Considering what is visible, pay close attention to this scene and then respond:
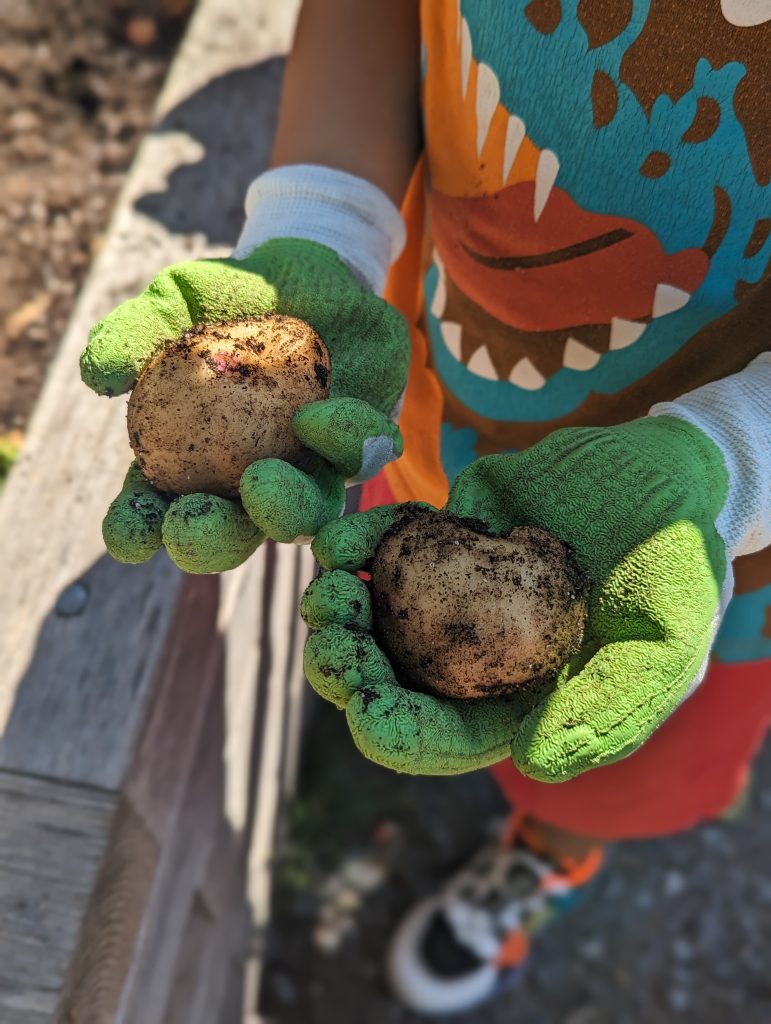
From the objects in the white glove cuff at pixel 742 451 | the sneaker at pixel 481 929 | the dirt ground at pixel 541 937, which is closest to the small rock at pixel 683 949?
the dirt ground at pixel 541 937

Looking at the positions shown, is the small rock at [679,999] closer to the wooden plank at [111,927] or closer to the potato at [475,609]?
the wooden plank at [111,927]

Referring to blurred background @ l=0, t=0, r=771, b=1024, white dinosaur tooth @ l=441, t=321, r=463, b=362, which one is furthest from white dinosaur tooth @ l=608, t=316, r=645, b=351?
blurred background @ l=0, t=0, r=771, b=1024

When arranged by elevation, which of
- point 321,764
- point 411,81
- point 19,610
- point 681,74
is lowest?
point 321,764

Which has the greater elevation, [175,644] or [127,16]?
[127,16]

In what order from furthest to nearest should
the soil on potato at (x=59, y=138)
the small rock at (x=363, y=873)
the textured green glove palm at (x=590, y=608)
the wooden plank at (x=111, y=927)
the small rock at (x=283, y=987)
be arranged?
the small rock at (x=363, y=873), the small rock at (x=283, y=987), the soil on potato at (x=59, y=138), the wooden plank at (x=111, y=927), the textured green glove palm at (x=590, y=608)

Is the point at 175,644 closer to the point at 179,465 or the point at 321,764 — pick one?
the point at 179,465

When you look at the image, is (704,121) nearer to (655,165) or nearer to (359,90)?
(655,165)

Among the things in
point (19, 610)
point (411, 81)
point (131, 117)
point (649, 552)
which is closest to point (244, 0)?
point (131, 117)
